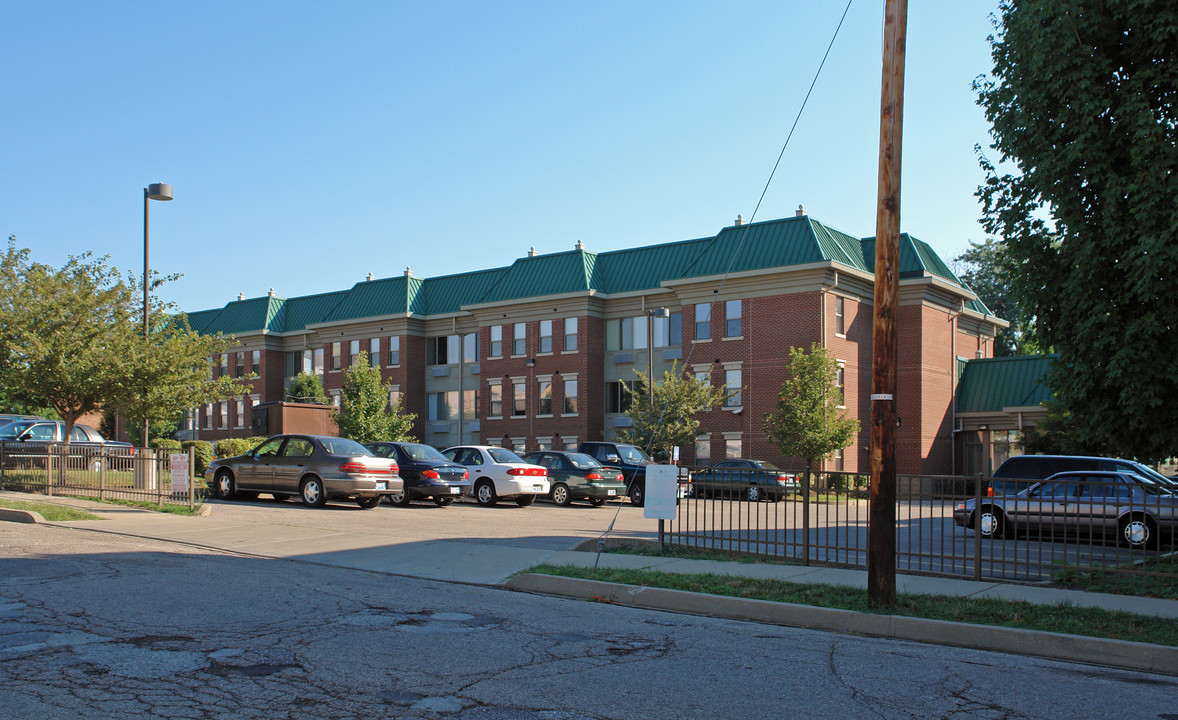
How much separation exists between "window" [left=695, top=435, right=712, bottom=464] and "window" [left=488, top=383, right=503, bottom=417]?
1159 cm

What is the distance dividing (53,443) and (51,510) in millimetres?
6797

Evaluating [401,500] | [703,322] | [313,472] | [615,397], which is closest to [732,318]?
[703,322]

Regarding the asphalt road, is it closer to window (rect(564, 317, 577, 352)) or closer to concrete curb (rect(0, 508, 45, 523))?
concrete curb (rect(0, 508, 45, 523))

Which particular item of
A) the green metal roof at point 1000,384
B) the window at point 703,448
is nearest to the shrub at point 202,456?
the window at point 703,448

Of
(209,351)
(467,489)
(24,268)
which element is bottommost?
(467,489)

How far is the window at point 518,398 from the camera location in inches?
1850

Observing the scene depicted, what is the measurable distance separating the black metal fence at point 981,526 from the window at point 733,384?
987 inches

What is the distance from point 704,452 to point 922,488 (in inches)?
1131

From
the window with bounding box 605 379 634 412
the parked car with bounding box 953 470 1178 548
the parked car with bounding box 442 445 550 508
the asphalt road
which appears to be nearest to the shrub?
the parked car with bounding box 442 445 550 508

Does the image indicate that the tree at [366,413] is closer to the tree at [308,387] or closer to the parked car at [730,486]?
the tree at [308,387]

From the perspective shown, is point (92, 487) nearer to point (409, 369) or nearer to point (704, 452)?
point (704, 452)

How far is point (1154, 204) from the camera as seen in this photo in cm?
1130

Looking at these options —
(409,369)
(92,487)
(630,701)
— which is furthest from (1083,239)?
(409,369)

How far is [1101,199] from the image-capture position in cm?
1238
